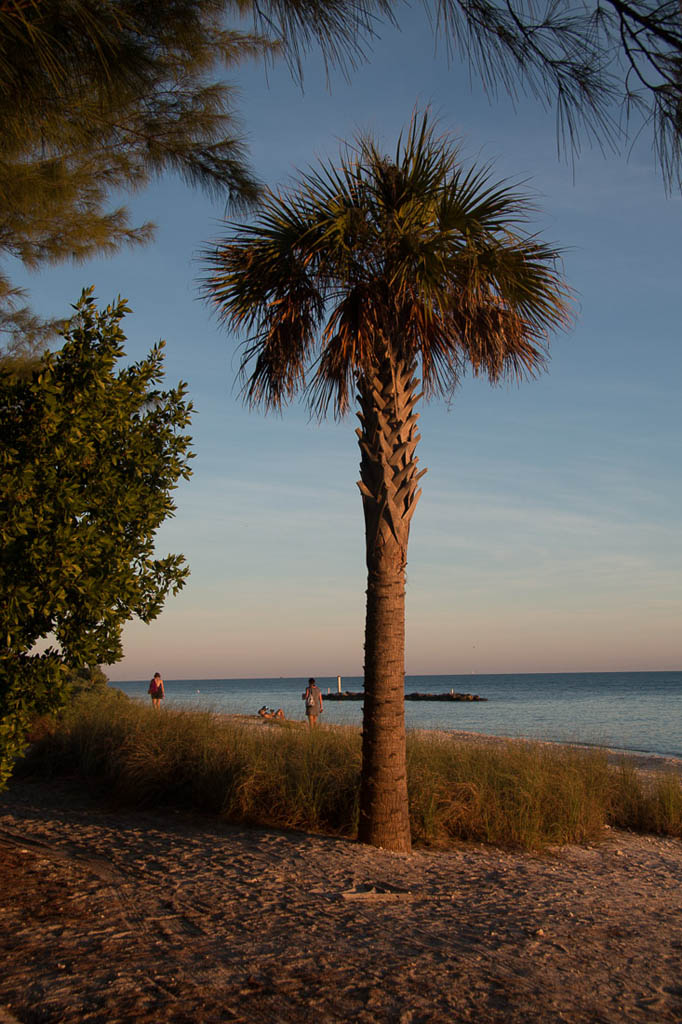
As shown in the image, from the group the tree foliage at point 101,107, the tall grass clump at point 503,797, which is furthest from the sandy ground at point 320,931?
the tree foliage at point 101,107

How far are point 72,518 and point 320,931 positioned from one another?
316 cm

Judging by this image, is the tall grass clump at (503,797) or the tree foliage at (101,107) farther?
the tall grass clump at (503,797)

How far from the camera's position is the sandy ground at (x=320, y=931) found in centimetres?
405

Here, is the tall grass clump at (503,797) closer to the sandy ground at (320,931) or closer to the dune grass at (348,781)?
the dune grass at (348,781)

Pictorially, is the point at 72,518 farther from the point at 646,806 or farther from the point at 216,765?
the point at 646,806

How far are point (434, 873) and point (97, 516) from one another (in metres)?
4.20

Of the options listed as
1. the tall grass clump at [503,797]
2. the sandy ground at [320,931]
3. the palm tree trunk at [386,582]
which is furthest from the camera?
the tall grass clump at [503,797]

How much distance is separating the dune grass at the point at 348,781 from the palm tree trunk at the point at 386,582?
2.35 feet

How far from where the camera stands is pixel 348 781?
28.5ft

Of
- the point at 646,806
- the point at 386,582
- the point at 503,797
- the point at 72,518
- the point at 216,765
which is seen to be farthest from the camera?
the point at 646,806

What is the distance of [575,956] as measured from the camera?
4.88 meters

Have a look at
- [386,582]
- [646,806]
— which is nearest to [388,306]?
[386,582]

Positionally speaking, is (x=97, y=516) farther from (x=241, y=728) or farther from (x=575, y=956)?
(x=241, y=728)

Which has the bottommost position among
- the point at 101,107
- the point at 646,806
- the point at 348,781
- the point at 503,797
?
the point at 646,806
